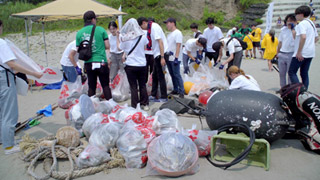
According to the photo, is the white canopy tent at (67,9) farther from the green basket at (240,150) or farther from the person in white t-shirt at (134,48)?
the green basket at (240,150)

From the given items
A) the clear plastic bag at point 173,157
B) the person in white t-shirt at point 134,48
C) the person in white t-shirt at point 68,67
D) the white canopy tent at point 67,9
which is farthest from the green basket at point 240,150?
the white canopy tent at point 67,9

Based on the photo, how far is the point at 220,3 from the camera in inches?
904

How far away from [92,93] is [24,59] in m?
1.65

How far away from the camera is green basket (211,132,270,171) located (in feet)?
10.3

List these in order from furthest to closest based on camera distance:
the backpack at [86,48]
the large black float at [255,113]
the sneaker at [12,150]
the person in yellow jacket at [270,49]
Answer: the person in yellow jacket at [270,49], the backpack at [86,48], the sneaker at [12,150], the large black float at [255,113]

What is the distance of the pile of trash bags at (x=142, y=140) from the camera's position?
2.94 m

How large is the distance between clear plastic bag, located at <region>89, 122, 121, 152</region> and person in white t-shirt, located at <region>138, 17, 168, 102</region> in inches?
91.4

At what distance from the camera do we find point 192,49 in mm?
6871

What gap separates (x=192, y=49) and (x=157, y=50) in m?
1.54

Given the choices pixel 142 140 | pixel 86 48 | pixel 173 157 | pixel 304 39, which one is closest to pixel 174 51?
pixel 86 48

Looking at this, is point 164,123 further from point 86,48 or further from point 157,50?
point 157,50

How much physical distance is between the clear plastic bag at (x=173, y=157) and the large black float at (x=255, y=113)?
2.29 ft

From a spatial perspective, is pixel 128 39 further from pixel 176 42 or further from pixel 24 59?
pixel 24 59

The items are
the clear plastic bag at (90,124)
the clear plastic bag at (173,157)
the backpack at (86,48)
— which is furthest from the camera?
the backpack at (86,48)
